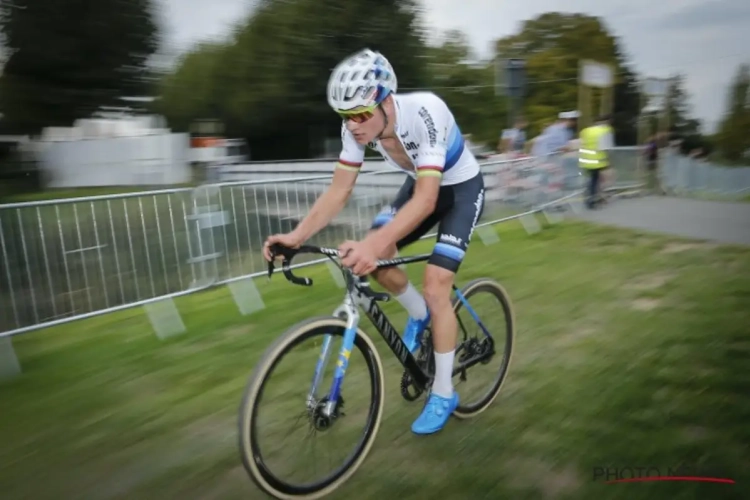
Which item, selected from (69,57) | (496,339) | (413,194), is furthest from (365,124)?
(69,57)

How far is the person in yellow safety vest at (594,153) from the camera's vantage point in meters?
9.86

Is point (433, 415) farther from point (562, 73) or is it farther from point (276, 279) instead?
point (562, 73)

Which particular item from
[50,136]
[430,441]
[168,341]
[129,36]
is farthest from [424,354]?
[129,36]

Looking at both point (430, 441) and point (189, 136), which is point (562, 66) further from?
point (430, 441)

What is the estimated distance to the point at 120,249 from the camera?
489cm

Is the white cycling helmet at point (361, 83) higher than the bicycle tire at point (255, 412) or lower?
higher

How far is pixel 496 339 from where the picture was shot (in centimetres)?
327

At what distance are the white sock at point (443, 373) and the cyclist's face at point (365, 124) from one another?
1.02 meters

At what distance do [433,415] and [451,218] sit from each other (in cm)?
89

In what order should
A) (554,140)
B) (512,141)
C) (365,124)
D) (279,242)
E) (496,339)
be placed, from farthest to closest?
1. (554,140)
2. (512,141)
3. (496,339)
4. (365,124)
5. (279,242)

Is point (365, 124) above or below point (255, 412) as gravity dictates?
above

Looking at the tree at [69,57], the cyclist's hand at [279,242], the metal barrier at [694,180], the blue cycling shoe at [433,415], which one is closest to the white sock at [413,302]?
the blue cycling shoe at [433,415]

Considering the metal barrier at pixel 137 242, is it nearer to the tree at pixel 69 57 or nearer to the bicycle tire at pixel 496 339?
the bicycle tire at pixel 496 339

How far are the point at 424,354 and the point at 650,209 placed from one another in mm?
8714
